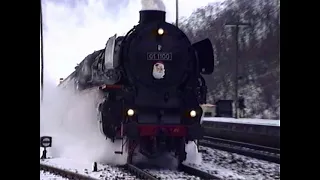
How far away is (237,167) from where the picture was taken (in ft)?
23.9

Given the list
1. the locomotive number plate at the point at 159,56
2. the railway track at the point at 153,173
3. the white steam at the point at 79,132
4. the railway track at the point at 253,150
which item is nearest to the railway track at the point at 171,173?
the railway track at the point at 153,173

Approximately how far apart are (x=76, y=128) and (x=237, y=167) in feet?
10.3

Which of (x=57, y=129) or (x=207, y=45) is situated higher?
(x=207, y=45)

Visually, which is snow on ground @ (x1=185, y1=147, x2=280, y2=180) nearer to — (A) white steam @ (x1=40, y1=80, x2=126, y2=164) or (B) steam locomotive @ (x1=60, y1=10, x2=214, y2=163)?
(B) steam locomotive @ (x1=60, y1=10, x2=214, y2=163)

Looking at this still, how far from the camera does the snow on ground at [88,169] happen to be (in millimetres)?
6177

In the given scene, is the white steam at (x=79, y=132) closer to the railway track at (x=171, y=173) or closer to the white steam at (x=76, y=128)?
the white steam at (x=76, y=128)

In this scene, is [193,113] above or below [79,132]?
above

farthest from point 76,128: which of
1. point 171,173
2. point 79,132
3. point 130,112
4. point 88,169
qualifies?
point 171,173

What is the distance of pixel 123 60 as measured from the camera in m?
6.91

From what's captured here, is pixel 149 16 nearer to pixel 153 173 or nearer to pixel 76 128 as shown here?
pixel 153 173

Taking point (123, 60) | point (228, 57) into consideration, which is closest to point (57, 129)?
point (123, 60)

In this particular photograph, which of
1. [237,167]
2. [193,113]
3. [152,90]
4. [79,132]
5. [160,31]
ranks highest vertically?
[160,31]
